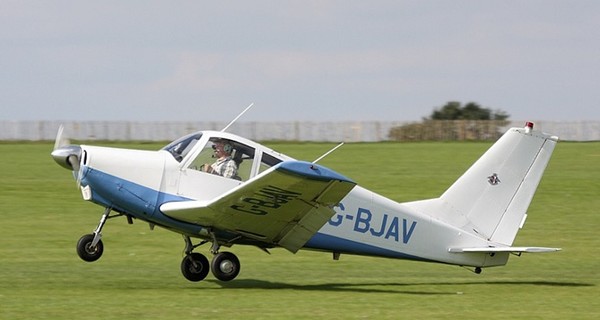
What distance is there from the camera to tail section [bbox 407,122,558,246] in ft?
51.5

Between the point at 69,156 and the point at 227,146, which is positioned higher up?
the point at 227,146

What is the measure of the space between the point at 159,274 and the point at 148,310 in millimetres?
3813

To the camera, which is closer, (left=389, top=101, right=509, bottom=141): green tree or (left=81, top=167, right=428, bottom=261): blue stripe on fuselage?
(left=81, top=167, right=428, bottom=261): blue stripe on fuselage

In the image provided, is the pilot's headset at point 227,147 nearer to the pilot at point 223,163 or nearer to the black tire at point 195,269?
the pilot at point 223,163

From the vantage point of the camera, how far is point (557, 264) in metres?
18.0

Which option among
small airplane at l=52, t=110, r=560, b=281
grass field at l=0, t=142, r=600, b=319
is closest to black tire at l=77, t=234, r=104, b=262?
small airplane at l=52, t=110, r=560, b=281

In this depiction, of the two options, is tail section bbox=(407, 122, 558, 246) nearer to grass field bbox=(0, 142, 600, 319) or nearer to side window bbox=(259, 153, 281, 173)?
grass field bbox=(0, 142, 600, 319)

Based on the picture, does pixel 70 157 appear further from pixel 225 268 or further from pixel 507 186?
pixel 507 186

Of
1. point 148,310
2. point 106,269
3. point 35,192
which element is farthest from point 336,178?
point 35,192

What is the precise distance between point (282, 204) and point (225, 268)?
1386 millimetres

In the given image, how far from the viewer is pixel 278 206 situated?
14.2 m

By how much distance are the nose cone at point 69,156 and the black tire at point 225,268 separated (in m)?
2.22

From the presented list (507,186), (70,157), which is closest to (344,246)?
(507,186)

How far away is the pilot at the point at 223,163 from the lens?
14.8m
